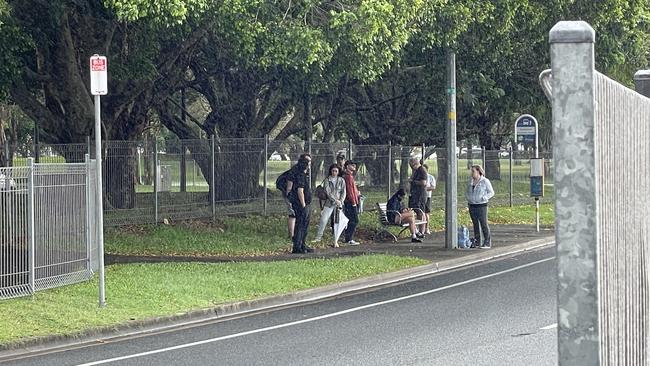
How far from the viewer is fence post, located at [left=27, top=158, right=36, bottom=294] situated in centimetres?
1455

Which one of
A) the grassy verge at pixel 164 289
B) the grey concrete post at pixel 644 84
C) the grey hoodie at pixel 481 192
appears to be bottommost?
the grassy verge at pixel 164 289

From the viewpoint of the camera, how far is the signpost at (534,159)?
87.0 feet

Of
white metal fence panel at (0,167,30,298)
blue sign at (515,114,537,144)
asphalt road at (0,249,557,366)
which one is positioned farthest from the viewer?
blue sign at (515,114,537,144)

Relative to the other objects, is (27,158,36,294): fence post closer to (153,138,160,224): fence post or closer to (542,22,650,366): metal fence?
(153,138,160,224): fence post

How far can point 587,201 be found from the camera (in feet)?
9.12

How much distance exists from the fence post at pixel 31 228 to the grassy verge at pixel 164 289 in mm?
307

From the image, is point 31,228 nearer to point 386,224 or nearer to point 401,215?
point 401,215

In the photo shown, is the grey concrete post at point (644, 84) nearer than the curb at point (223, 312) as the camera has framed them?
Yes

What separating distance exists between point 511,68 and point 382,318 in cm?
1740

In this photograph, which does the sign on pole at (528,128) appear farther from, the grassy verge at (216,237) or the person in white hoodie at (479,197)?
the person in white hoodie at (479,197)

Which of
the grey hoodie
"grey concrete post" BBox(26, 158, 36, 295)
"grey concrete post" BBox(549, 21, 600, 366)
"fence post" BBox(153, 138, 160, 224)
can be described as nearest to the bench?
the grey hoodie

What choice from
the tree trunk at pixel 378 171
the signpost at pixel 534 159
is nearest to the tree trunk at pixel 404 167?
the tree trunk at pixel 378 171

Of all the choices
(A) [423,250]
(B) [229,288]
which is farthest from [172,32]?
(B) [229,288]

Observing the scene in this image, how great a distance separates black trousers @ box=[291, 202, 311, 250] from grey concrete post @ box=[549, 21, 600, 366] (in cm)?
1765
